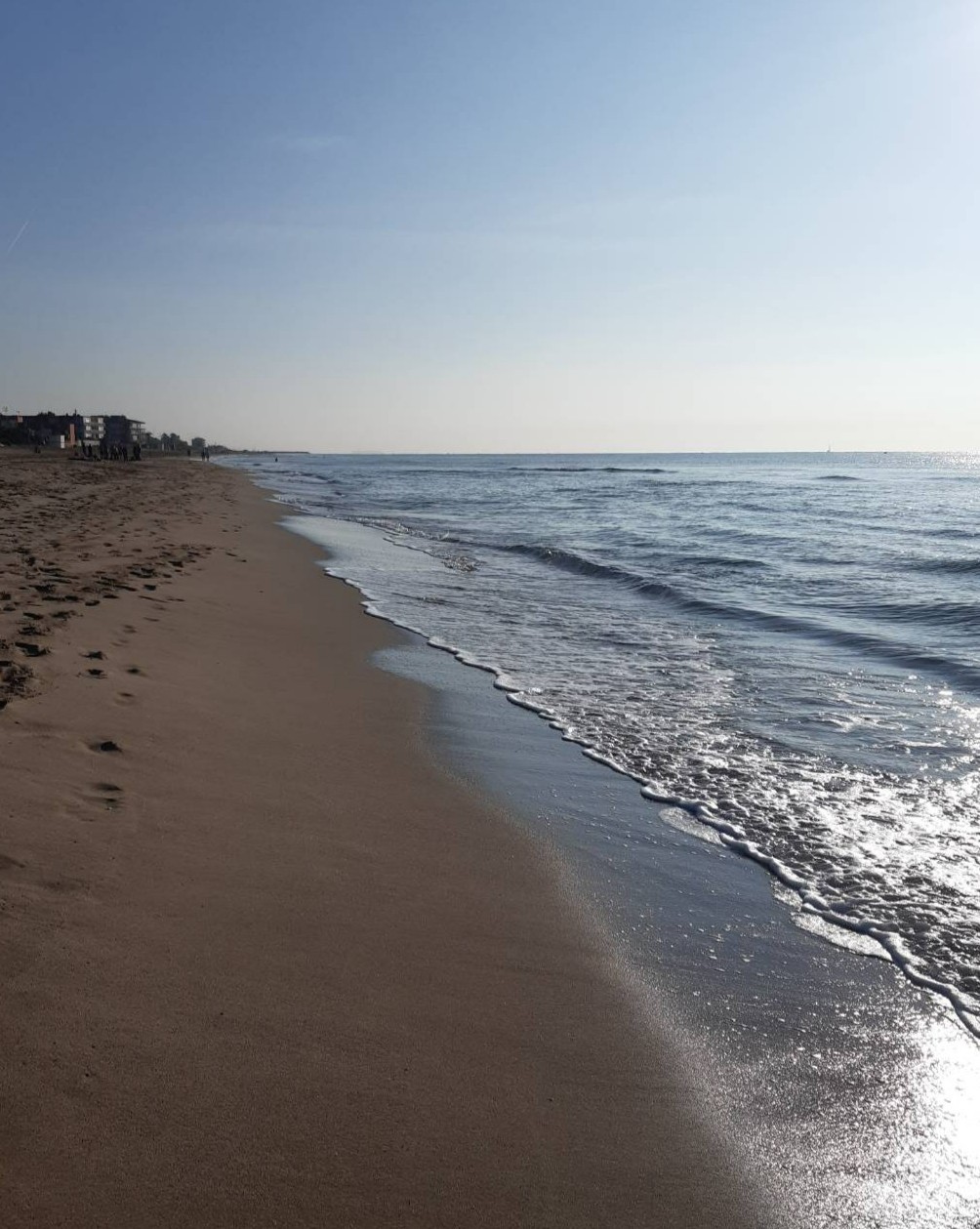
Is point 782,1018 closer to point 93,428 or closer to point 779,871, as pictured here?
point 779,871

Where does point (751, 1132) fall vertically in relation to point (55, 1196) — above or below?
below

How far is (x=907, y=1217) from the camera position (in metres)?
2.27

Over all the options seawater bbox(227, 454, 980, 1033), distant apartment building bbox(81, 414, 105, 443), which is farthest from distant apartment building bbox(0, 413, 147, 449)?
seawater bbox(227, 454, 980, 1033)

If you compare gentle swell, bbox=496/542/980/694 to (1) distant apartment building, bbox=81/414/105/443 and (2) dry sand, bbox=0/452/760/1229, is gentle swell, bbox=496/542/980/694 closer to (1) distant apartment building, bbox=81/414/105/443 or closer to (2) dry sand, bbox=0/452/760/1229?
(2) dry sand, bbox=0/452/760/1229

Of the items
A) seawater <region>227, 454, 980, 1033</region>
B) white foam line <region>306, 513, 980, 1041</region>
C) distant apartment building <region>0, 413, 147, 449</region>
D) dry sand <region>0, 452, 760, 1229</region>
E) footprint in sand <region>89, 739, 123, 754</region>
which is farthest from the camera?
distant apartment building <region>0, 413, 147, 449</region>

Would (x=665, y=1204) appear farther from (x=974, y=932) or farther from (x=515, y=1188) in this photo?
(x=974, y=932)

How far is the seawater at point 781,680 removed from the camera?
173 inches

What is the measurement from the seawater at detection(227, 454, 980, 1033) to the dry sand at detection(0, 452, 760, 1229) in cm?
157

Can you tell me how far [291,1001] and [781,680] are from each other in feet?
22.4

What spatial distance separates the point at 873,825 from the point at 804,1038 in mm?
2271

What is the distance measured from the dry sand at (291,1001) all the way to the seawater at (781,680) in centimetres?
157

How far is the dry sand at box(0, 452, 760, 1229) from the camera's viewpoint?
2168 millimetres

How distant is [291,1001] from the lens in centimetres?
285

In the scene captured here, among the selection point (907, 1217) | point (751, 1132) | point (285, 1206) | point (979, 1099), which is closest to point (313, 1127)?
point (285, 1206)
